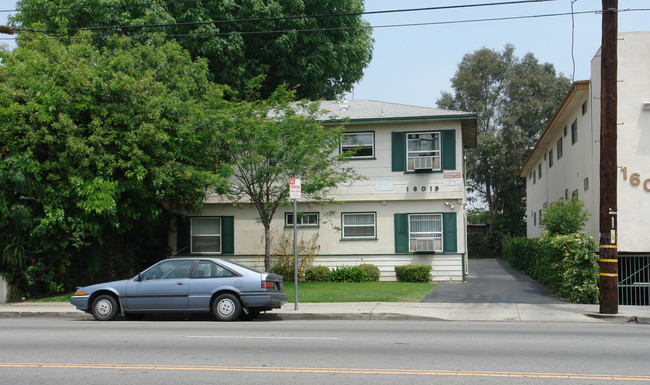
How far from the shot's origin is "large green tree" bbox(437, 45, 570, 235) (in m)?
51.8

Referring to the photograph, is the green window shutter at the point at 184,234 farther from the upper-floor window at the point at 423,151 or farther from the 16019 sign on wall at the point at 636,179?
the 16019 sign on wall at the point at 636,179

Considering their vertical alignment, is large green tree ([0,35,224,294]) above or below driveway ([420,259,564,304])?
above

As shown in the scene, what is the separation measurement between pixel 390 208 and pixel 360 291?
5.15 m

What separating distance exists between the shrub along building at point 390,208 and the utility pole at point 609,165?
859 cm

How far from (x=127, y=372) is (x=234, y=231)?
17279 mm

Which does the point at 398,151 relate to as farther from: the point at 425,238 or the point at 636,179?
the point at 636,179

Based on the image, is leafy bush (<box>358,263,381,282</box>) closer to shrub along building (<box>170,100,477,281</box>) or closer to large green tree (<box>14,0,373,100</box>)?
shrub along building (<box>170,100,477,281</box>)

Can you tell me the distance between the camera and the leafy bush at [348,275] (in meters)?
23.7

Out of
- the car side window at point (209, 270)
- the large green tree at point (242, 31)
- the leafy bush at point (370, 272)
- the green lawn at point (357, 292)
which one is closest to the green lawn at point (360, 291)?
the green lawn at point (357, 292)

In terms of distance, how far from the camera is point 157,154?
19250 mm

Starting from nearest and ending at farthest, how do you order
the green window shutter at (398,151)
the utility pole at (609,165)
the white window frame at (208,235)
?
the utility pole at (609,165), the green window shutter at (398,151), the white window frame at (208,235)

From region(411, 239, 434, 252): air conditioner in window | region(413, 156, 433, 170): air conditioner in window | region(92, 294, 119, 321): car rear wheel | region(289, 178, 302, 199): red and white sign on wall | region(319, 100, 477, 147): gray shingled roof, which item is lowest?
region(92, 294, 119, 321): car rear wheel

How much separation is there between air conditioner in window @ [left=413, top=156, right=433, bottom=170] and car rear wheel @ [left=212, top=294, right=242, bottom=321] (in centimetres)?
1162

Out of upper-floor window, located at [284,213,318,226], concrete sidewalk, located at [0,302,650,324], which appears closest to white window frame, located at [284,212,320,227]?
upper-floor window, located at [284,213,318,226]
